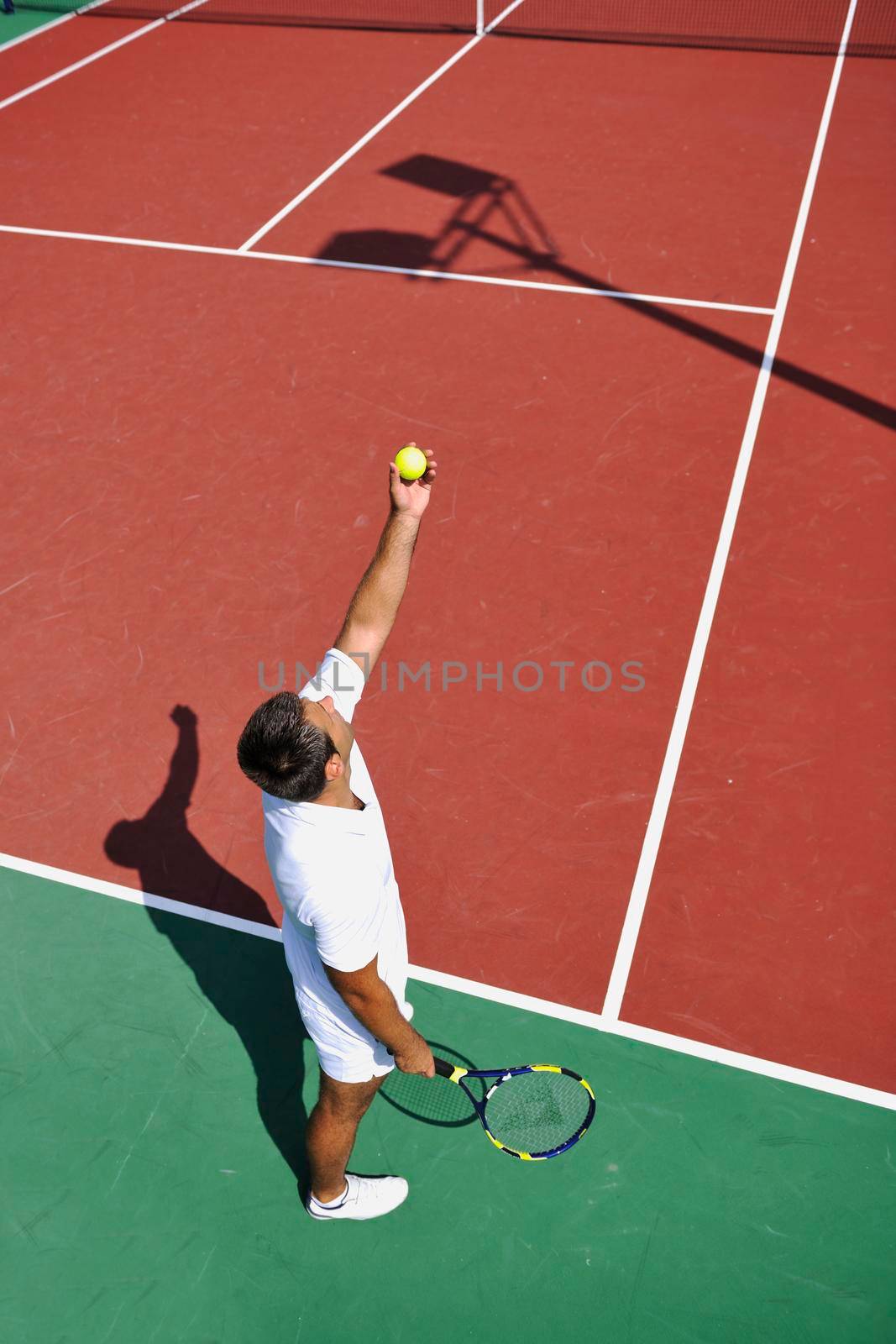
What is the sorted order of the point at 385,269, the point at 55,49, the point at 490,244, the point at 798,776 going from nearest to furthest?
the point at 798,776, the point at 385,269, the point at 490,244, the point at 55,49

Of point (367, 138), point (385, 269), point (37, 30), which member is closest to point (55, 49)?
point (37, 30)

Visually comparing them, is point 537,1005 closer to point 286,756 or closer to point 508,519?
point 286,756

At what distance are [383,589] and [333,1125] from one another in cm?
187

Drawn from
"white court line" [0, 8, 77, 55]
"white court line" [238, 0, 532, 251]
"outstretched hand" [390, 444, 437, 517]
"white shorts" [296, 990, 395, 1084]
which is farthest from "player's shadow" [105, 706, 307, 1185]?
"white court line" [0, 8, 77, 55]

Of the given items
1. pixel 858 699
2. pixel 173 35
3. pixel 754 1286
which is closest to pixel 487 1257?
pixel 754 1286

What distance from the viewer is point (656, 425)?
24.6ft

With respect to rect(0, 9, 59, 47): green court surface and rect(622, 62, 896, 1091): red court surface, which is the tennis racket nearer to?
rect(622, 62, 896, 1091): red court surface

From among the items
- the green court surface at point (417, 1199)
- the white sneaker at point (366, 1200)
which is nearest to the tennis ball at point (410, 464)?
the green court surface at point (417, 1199)

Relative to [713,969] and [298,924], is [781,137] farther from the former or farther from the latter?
[298,924]

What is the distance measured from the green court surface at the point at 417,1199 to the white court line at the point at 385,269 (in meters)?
6.25

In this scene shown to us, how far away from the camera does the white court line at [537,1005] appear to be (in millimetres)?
4301

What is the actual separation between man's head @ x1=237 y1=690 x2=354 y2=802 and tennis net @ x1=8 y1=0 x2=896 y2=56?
13.0m

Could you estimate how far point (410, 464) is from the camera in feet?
12.5

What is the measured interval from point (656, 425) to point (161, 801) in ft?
14.1
